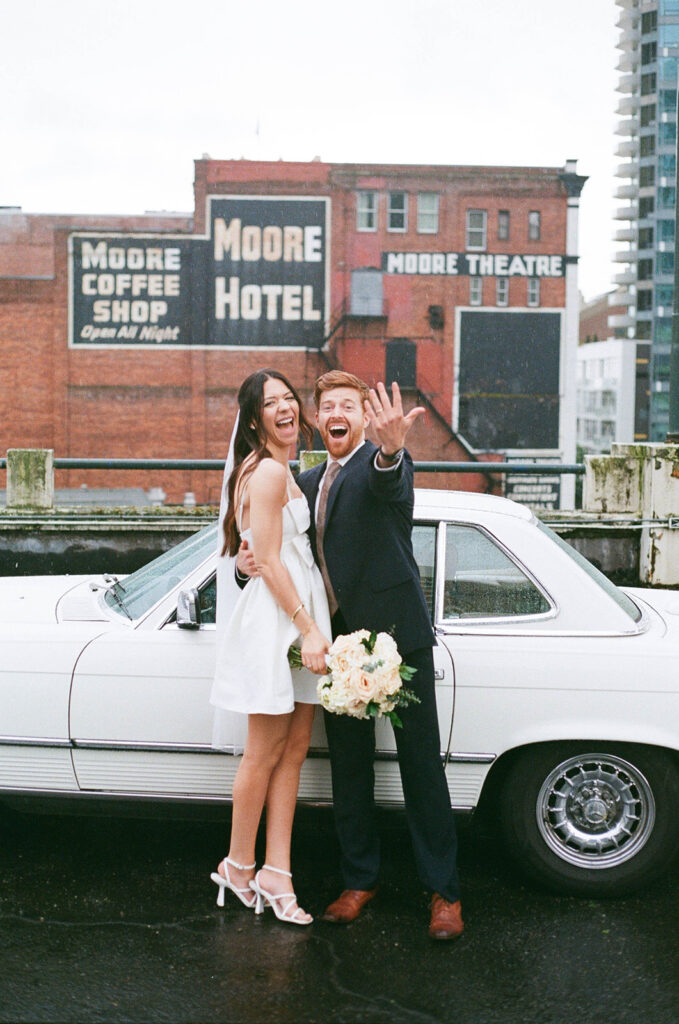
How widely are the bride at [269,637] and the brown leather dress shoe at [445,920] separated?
461 mm

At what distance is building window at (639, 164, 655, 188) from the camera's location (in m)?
→ 102

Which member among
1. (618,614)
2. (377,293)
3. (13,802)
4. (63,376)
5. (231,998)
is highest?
(377,293)

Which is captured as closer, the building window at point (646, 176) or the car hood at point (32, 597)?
the car hood at point (32, 597)

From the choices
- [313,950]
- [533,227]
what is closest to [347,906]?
[313,950]

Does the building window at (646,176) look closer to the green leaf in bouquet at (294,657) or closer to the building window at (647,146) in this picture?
the building window at (647,146)

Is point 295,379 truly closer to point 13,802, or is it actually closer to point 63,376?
point 63,376

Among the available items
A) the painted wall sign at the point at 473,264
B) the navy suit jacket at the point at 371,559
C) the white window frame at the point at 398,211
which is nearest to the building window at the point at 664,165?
the painted wall sign at the point at 473,264

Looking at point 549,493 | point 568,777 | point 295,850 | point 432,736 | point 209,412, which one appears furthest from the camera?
point 549,493

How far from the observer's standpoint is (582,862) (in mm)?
4504

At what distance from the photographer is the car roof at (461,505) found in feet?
15.6

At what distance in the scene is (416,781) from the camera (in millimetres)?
4242

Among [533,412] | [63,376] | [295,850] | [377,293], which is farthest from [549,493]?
[295,850]

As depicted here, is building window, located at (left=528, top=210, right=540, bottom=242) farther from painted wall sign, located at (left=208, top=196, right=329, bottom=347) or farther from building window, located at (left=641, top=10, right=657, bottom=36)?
building window, located at (left=641, top=10, right=657, bottom=36)

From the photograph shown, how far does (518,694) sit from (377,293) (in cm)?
5408
